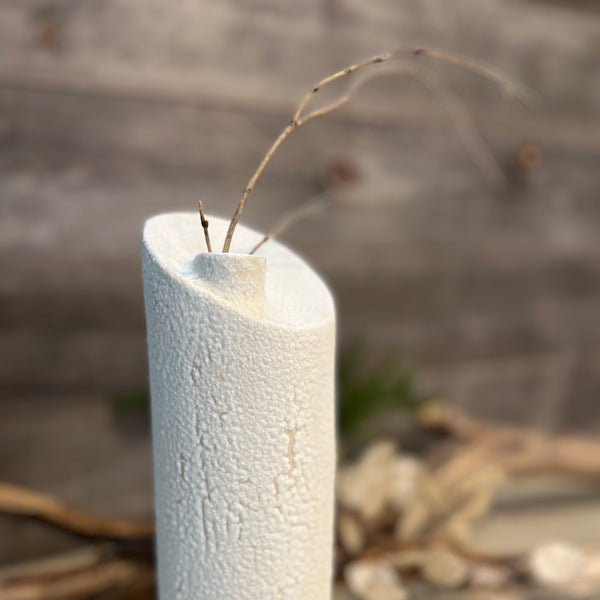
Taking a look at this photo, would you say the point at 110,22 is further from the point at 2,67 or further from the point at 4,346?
the point at 4,346

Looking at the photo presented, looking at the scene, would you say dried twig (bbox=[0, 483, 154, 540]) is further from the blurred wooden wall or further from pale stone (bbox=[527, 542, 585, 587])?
pale stone (bbox=[527, 542, 585, 587])

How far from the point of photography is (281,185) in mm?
749

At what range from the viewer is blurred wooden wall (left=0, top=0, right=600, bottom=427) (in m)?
0.63

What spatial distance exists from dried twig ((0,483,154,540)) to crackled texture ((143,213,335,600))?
180 millimetres

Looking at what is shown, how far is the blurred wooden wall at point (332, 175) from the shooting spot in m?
0.63

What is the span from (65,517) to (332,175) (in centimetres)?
52

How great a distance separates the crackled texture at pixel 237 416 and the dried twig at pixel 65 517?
180 mm

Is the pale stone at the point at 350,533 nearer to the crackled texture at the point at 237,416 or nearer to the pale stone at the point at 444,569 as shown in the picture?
the pale stone at the point at 444,569

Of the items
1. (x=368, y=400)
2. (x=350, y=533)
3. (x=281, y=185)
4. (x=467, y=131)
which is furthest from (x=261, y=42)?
(x=350, y=533)

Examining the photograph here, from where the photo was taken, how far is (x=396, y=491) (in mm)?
556

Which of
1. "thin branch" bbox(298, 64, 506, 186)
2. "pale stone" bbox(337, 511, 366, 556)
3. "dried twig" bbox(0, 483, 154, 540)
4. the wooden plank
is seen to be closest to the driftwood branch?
"dried twig" bbox(0, 483, 154, 540)

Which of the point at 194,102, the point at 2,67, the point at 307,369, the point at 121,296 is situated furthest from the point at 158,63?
the point at 307,369

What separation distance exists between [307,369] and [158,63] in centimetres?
50

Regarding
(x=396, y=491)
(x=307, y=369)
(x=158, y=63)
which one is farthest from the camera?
(x=158, y=63)
